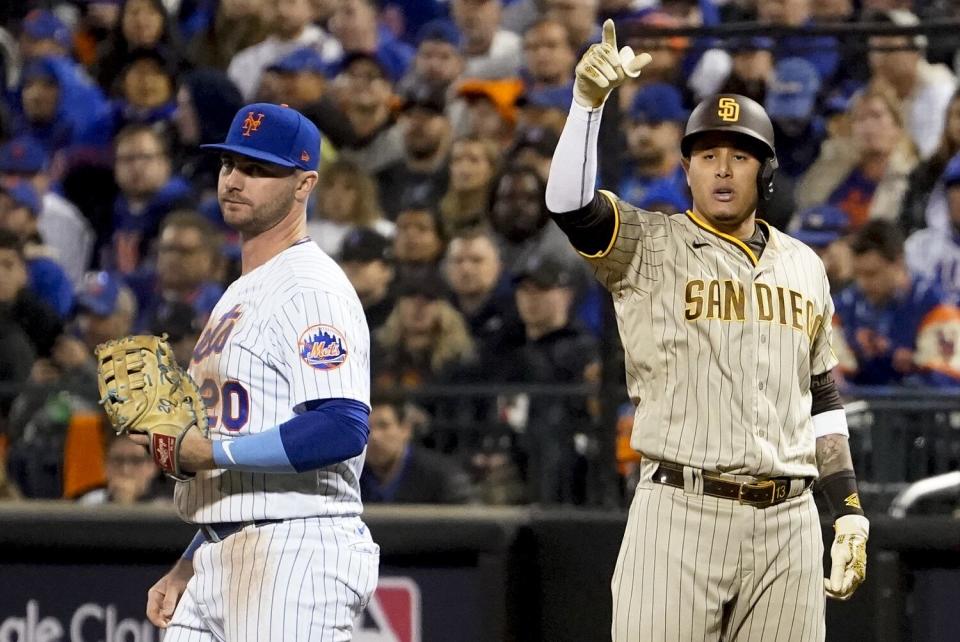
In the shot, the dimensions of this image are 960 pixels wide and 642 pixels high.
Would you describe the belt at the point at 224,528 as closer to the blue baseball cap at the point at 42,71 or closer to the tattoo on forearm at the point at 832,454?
the tattoo on forearm at the point at 832,454

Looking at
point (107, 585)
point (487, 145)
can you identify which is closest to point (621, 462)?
point (107, 585)

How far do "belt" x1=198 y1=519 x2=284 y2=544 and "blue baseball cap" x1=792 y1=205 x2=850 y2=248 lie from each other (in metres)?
2.49

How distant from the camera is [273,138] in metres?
3.51

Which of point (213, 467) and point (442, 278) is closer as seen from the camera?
point (213, 467)

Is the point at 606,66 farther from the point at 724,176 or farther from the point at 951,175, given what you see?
the point at 951,175

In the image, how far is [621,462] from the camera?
5059 mm

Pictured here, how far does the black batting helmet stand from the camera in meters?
3.67

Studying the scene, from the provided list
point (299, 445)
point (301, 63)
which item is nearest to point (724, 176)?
point (299, 445)

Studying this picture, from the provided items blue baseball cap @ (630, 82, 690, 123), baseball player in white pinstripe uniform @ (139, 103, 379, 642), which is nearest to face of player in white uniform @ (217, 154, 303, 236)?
baseball player in white pinstripe uniform @ (139, 103, 379, 642)

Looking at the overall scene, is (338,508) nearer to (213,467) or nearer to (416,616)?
(213,467)

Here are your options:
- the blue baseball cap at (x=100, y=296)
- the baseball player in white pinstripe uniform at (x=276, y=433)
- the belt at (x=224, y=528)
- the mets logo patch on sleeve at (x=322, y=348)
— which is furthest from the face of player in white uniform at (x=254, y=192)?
the blue baseball cap at (x=100, y=296)

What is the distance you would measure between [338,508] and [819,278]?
1.30m

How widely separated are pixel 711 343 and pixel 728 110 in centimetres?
54

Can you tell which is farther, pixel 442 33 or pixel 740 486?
pixel 442 33
